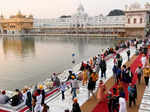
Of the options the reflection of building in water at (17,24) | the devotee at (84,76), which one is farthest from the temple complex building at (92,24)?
the devotee at (84,76)

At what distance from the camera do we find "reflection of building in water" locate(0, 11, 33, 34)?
9038 cm

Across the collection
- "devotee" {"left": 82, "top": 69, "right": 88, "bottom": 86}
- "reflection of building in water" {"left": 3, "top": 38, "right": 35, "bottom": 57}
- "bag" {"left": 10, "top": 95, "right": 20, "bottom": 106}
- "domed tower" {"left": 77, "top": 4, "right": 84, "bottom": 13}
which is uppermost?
"domed tower" {"left": 77, "top": 4, "right": 84, "bottom": 13}

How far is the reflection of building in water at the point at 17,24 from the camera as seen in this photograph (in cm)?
9038

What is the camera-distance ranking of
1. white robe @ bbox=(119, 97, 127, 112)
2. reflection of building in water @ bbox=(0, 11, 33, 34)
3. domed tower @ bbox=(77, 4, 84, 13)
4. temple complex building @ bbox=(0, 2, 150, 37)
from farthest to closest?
domed tower @ bbox=(77, 4, 84, 13) < reflection of building in water @ bbox=(0, 11, 33, 34) < temple complex building @ bbox=(0, 2, 150, 37) < white robe @ bbox=(119, 97, 127, 112)

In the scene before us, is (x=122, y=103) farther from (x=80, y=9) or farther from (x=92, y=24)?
(x=80, y=9)

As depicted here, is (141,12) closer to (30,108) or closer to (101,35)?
(101,35)

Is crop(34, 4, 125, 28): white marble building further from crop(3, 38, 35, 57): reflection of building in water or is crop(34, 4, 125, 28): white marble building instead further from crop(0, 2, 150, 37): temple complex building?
crop(3, 38, 35, 57): reflection of building in water

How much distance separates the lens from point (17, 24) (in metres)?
90.8

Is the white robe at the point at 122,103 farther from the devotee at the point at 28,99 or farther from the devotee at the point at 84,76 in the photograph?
the devotee at the point at 84,76

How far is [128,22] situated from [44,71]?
4413 centimetres

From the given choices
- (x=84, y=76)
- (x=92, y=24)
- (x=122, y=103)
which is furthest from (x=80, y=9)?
(x=122, y=103)

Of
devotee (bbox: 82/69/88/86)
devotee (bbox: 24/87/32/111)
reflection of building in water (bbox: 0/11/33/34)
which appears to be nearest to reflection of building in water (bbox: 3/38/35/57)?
devotee (bbox: 82/69/88/86)

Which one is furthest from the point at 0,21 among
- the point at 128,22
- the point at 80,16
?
the point at 128,22

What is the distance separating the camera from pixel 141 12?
51.7 meters
